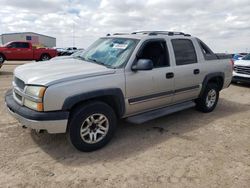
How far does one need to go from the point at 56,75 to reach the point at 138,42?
5.18 ft

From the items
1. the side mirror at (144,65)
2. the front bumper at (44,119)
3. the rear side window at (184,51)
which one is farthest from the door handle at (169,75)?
the front bumper at (44,119)

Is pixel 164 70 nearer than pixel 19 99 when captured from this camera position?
No

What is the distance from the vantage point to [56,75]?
3490 millimetres

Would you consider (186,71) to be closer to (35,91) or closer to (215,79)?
(215,79)

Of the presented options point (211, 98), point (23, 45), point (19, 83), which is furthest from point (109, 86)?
point (23, 45)

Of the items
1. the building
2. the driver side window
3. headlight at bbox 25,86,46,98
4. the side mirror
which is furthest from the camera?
the building

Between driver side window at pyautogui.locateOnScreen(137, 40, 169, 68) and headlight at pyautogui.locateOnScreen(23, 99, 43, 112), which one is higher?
driver side window at pyautogui.locateOnScreen(137, 40, 169, 68)

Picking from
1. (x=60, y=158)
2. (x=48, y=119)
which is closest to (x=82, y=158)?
(x=60, y=158)

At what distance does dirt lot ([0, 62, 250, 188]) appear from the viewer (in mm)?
3102

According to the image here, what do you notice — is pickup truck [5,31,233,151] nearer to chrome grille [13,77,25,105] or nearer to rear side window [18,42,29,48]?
chrome grille [13,77,25,105]

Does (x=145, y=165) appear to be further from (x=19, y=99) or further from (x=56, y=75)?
(x=19, y=99)

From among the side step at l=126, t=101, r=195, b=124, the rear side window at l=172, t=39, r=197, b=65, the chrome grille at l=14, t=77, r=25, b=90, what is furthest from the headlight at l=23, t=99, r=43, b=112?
the rear side window at l=172, t=39, r=197, b=65

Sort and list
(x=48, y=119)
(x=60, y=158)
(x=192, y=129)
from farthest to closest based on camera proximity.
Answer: (x=192, y=129), (x=60, y=158), (x=48, y=119)

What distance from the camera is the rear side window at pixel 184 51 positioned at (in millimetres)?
4919
